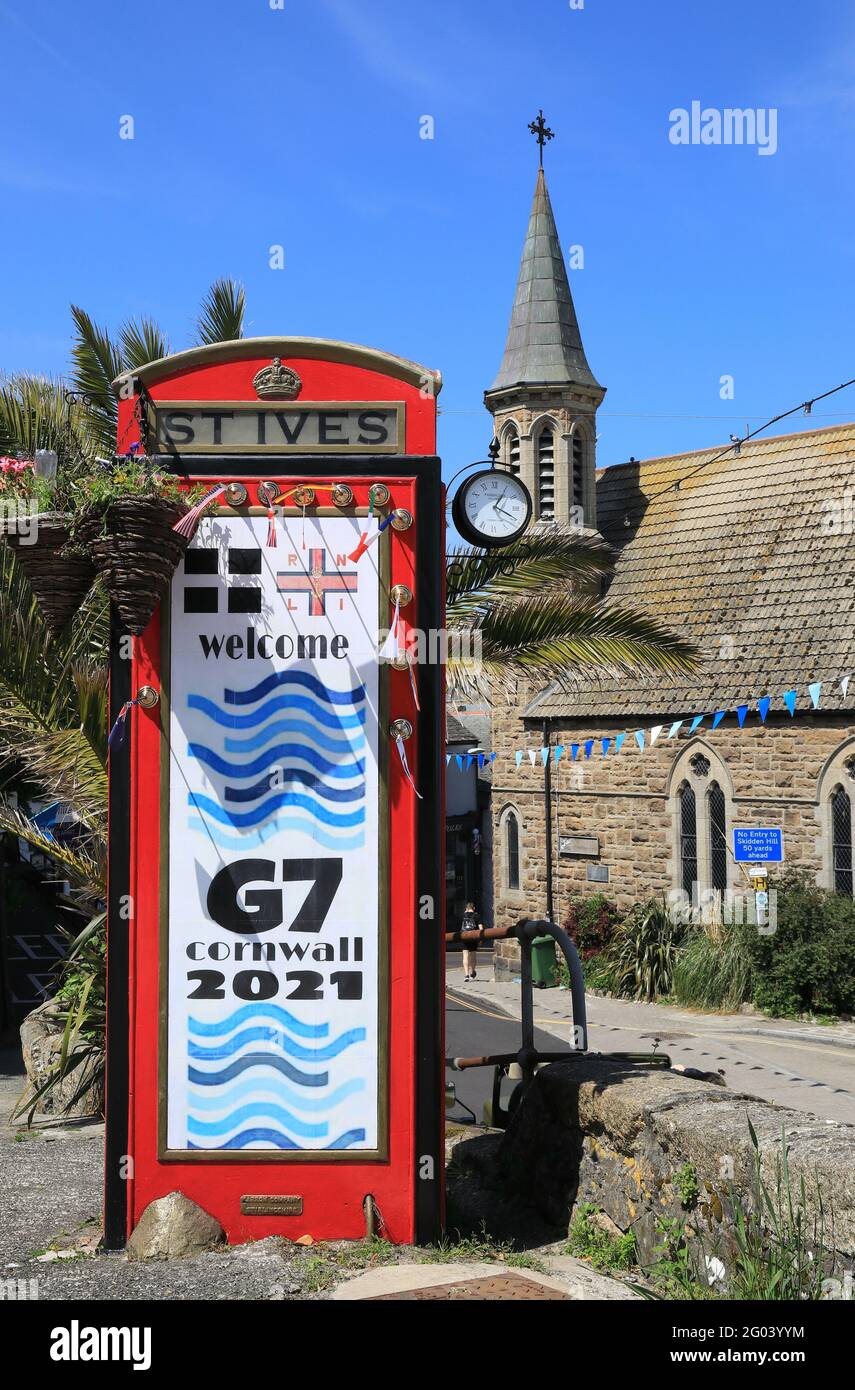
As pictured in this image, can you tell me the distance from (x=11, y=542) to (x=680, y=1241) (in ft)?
15.5

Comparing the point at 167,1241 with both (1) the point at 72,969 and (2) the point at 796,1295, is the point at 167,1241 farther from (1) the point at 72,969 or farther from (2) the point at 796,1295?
(1) the point at 72,969

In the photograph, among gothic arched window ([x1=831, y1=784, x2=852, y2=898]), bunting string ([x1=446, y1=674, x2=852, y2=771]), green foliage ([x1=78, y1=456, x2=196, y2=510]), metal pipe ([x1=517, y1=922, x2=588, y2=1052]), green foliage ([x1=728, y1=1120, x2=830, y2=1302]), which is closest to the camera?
green foliage ([x1=728, y1=1120, x2=830, y2=1302])

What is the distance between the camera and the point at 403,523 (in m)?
7.21

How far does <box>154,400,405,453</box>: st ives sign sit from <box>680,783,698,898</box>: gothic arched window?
17.1 m

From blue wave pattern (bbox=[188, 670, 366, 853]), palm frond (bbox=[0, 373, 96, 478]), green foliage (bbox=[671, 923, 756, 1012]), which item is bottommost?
green foliage (bbox=[671, 923, 756, 1012])

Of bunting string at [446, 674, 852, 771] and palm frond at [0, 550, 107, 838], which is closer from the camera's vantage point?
palm frond at [0, 550, 107, 838]

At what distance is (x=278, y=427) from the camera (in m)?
7.36

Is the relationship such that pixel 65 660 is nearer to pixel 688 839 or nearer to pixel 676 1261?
pixel 676 1261

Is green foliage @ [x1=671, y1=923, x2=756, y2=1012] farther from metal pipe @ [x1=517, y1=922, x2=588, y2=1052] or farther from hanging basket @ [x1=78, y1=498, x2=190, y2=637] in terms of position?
hanging basket @ [x1=78, y1=498, x2=190, y2=637]

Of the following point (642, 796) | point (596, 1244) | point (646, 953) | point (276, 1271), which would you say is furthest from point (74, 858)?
point (642, 796)

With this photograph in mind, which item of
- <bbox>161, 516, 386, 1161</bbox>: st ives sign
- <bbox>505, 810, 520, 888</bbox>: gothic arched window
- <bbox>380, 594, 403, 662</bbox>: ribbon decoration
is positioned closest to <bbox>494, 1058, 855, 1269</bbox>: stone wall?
<bbox>161, 516, 386, 1161</bbox>: st ives sign

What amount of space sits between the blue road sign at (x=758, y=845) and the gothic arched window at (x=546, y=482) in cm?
902

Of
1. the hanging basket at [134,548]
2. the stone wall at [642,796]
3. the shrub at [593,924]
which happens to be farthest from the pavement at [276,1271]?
the shrub at [593,924]

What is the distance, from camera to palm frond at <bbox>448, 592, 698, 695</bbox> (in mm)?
11438
